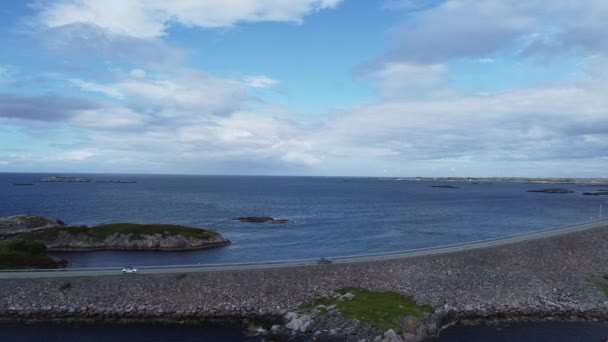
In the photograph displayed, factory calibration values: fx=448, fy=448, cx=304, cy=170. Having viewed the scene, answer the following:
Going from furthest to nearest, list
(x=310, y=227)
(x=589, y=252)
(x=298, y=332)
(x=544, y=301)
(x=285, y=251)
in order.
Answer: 1. (x=310, y=227)
2. (x=285, y=251)
3. (x=589, y=252)
4. (x=544, y=301)
5. (x=298, y=332)

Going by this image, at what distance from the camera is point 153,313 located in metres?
36.7

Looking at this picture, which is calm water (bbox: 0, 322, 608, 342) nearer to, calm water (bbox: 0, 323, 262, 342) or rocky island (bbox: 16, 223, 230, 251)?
calm water (bbox: 0, 323, 262, 342)

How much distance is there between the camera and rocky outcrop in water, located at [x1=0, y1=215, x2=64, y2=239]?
268 feet

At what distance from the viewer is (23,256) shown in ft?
173

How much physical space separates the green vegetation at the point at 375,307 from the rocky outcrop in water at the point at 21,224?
227 feet

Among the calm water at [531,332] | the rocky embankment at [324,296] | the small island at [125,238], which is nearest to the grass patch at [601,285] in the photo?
the rocky embankment at [324,296]

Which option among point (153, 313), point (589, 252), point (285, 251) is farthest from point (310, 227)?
point (153, 313)

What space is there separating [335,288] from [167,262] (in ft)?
97.7

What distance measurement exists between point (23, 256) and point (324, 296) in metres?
37.4

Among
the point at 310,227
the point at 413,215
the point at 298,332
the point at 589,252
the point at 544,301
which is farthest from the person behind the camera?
Answer: the point at 413,215

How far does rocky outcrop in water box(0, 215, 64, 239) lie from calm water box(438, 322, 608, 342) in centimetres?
7874

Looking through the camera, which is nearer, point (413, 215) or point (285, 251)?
point (285, 251)

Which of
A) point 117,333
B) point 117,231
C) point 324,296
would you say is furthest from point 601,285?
point 117,231

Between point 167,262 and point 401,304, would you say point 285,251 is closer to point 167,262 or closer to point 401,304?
point 167,262
